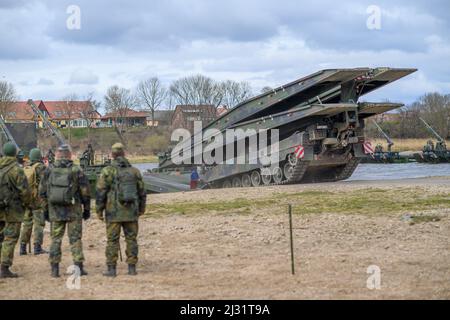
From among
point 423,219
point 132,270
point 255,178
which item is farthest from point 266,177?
point 132,270

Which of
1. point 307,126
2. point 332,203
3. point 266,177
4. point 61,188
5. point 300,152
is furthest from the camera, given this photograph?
point 266,177

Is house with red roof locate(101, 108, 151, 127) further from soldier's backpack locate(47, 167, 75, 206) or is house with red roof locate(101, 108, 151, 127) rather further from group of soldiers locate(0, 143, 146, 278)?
soldier's backpack locate(47, 167, 75, 206)

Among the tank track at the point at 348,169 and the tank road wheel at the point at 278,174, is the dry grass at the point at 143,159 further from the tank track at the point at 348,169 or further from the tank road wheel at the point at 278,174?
the tank road wheel at the point at 278,174

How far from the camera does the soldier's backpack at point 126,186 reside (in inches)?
348

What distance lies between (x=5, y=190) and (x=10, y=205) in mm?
204

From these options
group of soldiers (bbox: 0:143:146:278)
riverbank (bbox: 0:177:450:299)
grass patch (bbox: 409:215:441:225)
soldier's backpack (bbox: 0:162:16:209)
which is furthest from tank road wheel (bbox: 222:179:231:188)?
soldier's backpack (bbox: 0:162:16:209)

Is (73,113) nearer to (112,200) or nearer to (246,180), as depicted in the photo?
(246,180)

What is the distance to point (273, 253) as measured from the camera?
10141 mm

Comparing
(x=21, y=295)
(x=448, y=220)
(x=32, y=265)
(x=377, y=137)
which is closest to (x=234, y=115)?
(x=448, y=220)

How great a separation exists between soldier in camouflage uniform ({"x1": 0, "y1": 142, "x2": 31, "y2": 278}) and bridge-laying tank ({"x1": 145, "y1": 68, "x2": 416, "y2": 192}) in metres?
12.1

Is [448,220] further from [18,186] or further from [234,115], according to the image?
[234,115]

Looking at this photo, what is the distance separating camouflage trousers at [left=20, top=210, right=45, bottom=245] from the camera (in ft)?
36.3

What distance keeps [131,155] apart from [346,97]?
121 feet

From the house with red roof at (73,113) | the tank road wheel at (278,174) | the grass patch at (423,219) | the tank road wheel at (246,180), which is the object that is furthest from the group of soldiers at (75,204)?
the house with red roof at (73,113)
